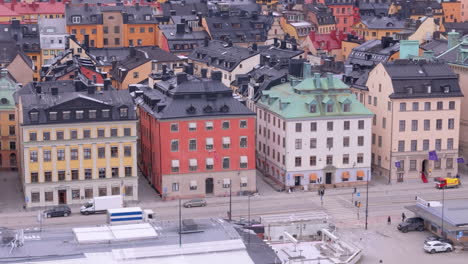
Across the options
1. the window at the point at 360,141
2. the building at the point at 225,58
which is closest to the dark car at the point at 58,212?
the window at the point at 360,141

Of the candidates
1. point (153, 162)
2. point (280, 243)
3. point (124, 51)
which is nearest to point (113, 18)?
point (124, 51)

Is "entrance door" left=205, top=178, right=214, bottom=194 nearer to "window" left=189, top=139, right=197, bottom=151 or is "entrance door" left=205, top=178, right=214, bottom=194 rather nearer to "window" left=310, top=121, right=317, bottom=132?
"window" left=189, top=139, right=197, bottom=151

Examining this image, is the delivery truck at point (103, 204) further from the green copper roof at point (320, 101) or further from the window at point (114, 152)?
the green copper roof at point (320, 101)

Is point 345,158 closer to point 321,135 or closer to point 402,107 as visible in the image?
point 321,135

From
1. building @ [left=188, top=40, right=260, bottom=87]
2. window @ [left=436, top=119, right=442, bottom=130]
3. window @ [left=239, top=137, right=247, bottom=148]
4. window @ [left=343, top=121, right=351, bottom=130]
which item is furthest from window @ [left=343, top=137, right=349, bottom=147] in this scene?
building @ [left=188, top=40, right=260, bottom=87]

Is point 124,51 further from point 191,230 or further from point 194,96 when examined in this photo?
point 191,230

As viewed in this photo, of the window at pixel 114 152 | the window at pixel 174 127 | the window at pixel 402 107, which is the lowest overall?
the window at pixel 114 152
